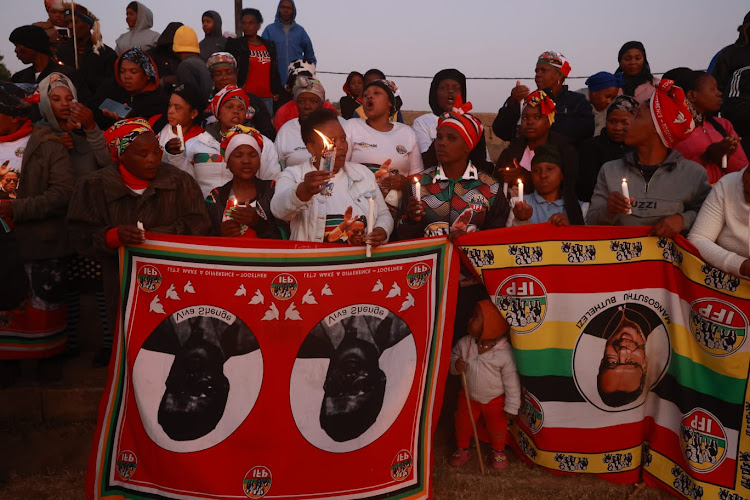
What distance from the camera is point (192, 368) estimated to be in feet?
12.0

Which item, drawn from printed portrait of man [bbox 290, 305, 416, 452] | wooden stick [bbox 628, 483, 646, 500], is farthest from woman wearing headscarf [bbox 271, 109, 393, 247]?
wooden stick [bbox 628, 483, 646, 500]

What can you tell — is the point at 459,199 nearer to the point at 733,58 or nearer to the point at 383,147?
the point at 383,147

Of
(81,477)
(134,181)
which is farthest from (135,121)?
(81,477)

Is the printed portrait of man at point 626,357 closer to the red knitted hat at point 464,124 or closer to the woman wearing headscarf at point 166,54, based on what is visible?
the red knitted hat at point 464,124

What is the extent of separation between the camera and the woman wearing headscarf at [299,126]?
17.6ft

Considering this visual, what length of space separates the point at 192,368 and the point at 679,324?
2.87 metres

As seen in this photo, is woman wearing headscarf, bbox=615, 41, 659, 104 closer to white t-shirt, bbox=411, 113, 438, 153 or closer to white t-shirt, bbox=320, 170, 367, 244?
white t-shirt, bbox=411, 113, 438, 153

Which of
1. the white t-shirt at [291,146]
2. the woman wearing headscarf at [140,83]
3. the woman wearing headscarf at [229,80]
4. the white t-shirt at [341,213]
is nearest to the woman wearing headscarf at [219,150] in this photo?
the white t-shirt at [291,146]

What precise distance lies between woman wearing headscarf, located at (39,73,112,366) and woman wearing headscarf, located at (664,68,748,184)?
4.41 m

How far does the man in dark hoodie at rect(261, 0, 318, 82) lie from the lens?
9016mm

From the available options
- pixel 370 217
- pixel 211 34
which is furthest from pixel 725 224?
pixel 211 34

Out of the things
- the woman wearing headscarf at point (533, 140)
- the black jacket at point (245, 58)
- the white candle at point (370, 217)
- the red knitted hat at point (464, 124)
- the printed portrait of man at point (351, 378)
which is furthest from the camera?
the black jacket at point (245, 58)

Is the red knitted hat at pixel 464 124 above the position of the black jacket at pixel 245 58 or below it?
below

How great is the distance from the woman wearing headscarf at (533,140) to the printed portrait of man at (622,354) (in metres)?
1.31
